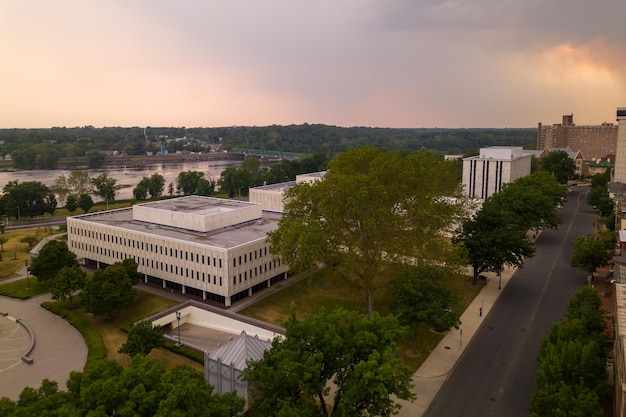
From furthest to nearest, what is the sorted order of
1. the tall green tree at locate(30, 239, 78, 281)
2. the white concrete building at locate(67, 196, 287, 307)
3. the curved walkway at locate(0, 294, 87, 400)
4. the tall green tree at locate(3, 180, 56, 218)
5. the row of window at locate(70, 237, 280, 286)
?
the tall green tree at locate(3, 180, 56, 218)
the tall green tree at locate(30, 239, 78, 281)
the row of window at locate(70, 237, 280, 286)
the white concrete building at locate(67, 196, 287, 307)
the curved walkway at locate(0, 294, 87, 400)

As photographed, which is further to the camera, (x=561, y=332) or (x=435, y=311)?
(x=435, y=311)

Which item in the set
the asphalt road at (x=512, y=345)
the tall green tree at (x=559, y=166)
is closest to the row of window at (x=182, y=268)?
the asphalt road at (x=512, y=345)

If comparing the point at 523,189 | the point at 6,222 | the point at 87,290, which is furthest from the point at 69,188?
the point at 523,189

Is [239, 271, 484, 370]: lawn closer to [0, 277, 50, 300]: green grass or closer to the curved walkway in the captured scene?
the curved walkway

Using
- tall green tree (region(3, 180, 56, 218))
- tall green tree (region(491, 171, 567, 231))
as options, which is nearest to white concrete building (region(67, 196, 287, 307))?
tall green tree (region(3, 180, 56, 218))

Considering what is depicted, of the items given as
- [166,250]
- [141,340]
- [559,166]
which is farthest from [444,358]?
[559,166]

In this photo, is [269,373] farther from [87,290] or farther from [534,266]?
[534,266]
